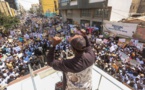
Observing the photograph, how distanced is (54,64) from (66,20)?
80.3 feet

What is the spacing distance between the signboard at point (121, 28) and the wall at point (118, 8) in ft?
3.77

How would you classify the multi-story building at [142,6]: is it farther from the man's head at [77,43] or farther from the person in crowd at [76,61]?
the man's head at [77,43]

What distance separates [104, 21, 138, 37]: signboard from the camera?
9900 mm

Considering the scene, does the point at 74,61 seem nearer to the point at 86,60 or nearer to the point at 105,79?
the point at 86,60

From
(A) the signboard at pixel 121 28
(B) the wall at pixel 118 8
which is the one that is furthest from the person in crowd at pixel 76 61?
(B) the wall at pixel 118 8

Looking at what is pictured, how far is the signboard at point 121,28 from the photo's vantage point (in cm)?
990

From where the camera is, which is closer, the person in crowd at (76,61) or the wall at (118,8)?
the person in crowd at (76,61)

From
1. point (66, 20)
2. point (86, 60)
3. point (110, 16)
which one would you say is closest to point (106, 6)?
point (110, 16)

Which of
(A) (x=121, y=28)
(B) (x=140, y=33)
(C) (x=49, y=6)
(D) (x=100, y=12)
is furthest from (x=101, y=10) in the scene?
(C) (x=49, y=6)

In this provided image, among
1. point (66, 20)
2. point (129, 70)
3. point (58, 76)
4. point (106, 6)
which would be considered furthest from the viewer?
point (66, 20)

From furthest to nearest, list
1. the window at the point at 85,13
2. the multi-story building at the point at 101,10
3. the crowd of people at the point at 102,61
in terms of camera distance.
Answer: the window at the point at 85,13, the multi-story building at the point at 101,10, the crowd of people at the point at 102,61

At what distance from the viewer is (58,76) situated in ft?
10.4

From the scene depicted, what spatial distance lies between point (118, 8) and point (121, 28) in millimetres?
3481

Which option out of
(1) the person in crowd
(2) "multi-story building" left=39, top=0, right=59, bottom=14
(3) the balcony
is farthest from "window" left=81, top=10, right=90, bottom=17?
(2) "multi-story building" left=39, top=0, right=59, bottom=14
